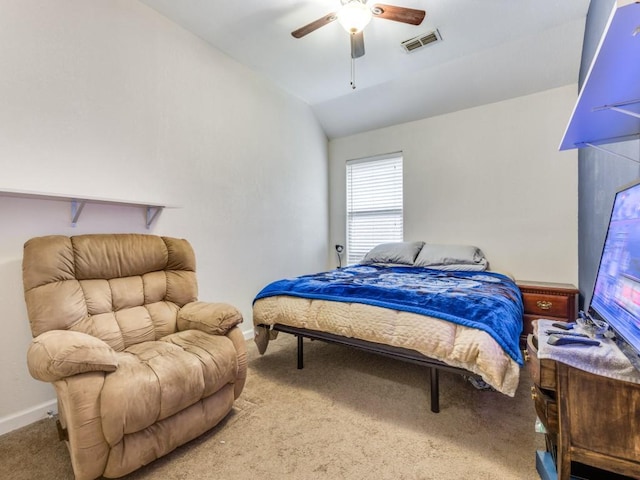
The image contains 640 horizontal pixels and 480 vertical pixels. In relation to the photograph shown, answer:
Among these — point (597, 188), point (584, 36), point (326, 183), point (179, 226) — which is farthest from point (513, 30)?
point (179, 226)

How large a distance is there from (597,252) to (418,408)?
169 cm

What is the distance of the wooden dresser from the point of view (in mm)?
835

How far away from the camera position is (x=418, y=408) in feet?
6.31

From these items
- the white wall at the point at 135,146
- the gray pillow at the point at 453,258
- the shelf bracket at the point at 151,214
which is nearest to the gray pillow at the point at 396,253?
the gray pillow at the point at 453,258

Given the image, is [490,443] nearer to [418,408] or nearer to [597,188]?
[418,408]

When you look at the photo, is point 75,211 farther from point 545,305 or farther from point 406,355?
point 545,305

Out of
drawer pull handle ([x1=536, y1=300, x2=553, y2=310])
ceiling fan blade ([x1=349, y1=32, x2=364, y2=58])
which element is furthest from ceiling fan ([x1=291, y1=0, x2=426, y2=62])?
drawer pull handle ([x1=536, y1=300, x2=553, y2=310])

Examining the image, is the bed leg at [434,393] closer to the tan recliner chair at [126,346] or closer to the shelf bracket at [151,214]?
the tan recliner chair at [126,346]

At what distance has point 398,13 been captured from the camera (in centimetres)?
202

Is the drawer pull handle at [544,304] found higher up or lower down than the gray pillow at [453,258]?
lower down

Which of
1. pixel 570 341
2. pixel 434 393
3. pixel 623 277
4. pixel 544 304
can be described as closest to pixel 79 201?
pixel 434 393

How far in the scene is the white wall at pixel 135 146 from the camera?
1818mm

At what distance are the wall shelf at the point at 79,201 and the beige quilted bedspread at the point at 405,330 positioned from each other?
3.70 ft

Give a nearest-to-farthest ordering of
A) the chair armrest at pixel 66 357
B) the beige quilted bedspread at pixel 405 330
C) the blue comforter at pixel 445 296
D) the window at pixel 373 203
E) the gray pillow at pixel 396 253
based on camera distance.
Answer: the chair armrest at pixel 66 357 < the beige quilted bedspread at pixel 405 330 < the blue comforter at pixel 445 296 < the gray pillow at pixel 396 253 < the window at pixel 373 203
